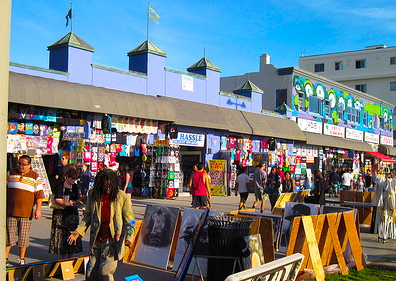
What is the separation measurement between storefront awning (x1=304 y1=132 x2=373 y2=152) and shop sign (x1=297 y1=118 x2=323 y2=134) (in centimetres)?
62

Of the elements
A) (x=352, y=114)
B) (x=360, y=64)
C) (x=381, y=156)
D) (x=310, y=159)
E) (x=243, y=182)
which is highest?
(x=360, y=64)

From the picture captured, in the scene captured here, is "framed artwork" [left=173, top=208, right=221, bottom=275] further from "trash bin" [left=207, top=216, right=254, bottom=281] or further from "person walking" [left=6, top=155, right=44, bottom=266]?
"person walking" [left=6, top=155, right=44, bottom=266]

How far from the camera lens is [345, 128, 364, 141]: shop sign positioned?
→ 4106 cm

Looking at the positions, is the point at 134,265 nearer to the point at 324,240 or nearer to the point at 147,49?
the point at 324,240

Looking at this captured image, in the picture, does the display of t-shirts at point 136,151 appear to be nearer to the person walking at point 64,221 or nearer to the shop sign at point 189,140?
the shop sign at point 189,140

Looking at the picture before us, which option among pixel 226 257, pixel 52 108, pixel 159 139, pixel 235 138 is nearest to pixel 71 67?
pixel 52 108

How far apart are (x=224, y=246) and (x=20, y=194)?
3481 millimetres

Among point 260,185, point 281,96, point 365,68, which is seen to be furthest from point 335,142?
point 365,68

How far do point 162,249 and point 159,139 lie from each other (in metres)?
13.4

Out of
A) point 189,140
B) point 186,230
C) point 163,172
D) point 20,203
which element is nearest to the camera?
point 20,203

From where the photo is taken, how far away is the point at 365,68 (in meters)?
64.1

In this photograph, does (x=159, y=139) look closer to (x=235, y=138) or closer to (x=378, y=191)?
(x=235, y=138)

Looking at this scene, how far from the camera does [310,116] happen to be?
3584cm

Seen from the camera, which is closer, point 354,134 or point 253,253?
point 253,253
